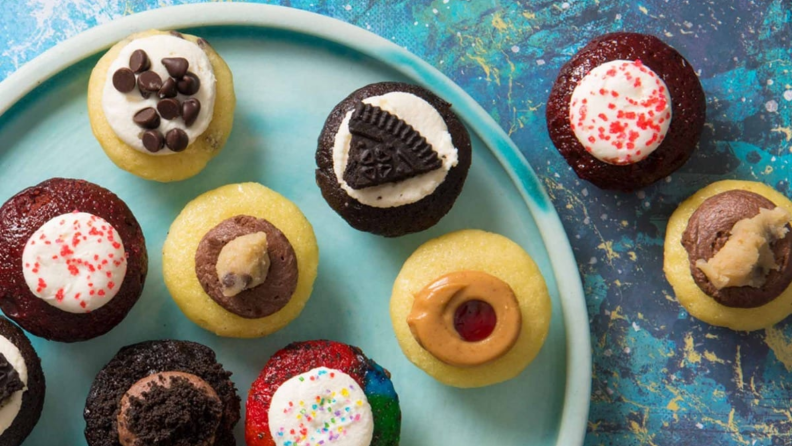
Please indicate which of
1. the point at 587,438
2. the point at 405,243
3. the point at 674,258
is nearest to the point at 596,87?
the point at 674,258

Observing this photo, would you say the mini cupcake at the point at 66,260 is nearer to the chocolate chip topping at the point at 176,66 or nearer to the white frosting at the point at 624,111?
the chocolate chip topping at the point at 176,66

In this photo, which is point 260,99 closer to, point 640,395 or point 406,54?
point 406,54

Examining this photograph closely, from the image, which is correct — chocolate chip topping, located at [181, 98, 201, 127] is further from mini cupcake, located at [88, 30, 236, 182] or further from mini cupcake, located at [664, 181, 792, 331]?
mini cupcake, located at [664, 181, 792, 331]

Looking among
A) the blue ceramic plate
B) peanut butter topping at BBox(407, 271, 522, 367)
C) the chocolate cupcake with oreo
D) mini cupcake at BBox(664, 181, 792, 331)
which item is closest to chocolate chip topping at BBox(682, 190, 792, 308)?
mini cupcake at BBox(664, 181, 792, 331)

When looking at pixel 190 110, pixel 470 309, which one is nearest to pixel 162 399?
pixel 190 110

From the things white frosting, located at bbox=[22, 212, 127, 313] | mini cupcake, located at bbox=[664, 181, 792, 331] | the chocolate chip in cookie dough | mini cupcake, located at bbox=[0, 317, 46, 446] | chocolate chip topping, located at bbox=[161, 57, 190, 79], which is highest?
mini cupcake, located at bbox=[664, 181, 792, 331]

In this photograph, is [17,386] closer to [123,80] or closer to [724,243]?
[123,80]
